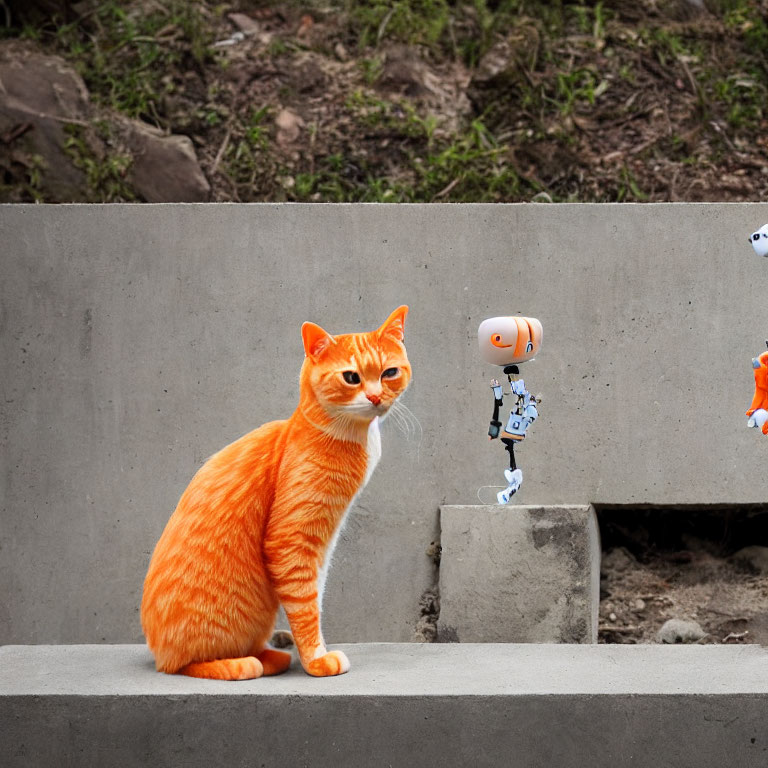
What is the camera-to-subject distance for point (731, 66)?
385 centimetres

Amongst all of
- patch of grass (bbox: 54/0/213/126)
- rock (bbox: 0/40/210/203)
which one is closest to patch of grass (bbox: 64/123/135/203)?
rock (bbox: 0/40/210/203)

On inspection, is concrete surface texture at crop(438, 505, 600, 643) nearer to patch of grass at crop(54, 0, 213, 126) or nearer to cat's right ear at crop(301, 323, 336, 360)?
cat's right ear at crop(301, 323, 336, 360)

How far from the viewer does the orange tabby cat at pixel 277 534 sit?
1.96 m

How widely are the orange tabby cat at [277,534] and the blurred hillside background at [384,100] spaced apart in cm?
168

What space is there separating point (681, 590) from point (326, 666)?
4.98ft

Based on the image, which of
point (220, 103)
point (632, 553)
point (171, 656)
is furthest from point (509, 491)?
point (220, 103)

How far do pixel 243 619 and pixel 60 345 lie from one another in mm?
1340

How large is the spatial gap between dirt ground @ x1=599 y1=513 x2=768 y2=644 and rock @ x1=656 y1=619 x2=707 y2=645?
0.11ft

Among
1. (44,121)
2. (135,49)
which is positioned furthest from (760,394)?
(135,49)

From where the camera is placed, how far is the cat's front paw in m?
1.98

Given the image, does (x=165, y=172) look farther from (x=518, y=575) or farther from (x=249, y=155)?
(x=518, y=575)

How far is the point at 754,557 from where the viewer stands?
304cm

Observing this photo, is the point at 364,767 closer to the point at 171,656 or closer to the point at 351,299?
the point at 171,656

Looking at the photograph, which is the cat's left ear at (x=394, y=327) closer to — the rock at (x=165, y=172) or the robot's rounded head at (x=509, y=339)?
the robot's rounded head at (x=509, y=339)
